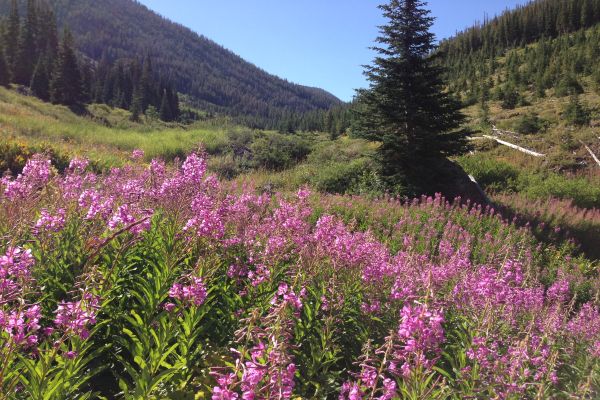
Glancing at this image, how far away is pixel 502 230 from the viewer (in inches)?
394

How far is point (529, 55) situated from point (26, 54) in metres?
72.1

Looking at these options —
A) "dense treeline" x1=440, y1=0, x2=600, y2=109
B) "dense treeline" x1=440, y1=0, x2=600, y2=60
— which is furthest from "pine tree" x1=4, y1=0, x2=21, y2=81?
"dense treeline" x1=440, y1=0, x2=600, y2=60

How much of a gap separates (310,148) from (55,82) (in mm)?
41832

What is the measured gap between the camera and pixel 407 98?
46.8ft

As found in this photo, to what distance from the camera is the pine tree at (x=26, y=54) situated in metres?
A: 57.4

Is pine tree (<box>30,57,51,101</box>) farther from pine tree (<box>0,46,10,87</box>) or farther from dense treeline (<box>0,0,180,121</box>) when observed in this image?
pine tree (<box>0,46,10,87</box>)

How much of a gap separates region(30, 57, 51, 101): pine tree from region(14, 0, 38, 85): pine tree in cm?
914

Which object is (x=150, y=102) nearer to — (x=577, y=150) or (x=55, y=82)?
(x=55, y=82)

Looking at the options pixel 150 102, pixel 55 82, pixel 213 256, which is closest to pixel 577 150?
pixel 213 256

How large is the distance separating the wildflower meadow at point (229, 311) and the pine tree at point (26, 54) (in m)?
67.5

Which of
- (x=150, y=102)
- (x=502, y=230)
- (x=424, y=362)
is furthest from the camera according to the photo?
(x=150, y=102)

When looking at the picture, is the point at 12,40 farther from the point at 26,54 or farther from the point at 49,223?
the point at 49,223

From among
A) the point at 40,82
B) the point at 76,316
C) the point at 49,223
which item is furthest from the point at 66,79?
the point at 76,316

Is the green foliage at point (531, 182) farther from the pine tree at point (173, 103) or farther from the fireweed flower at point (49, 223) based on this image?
the pine tree at point (173, 103)
